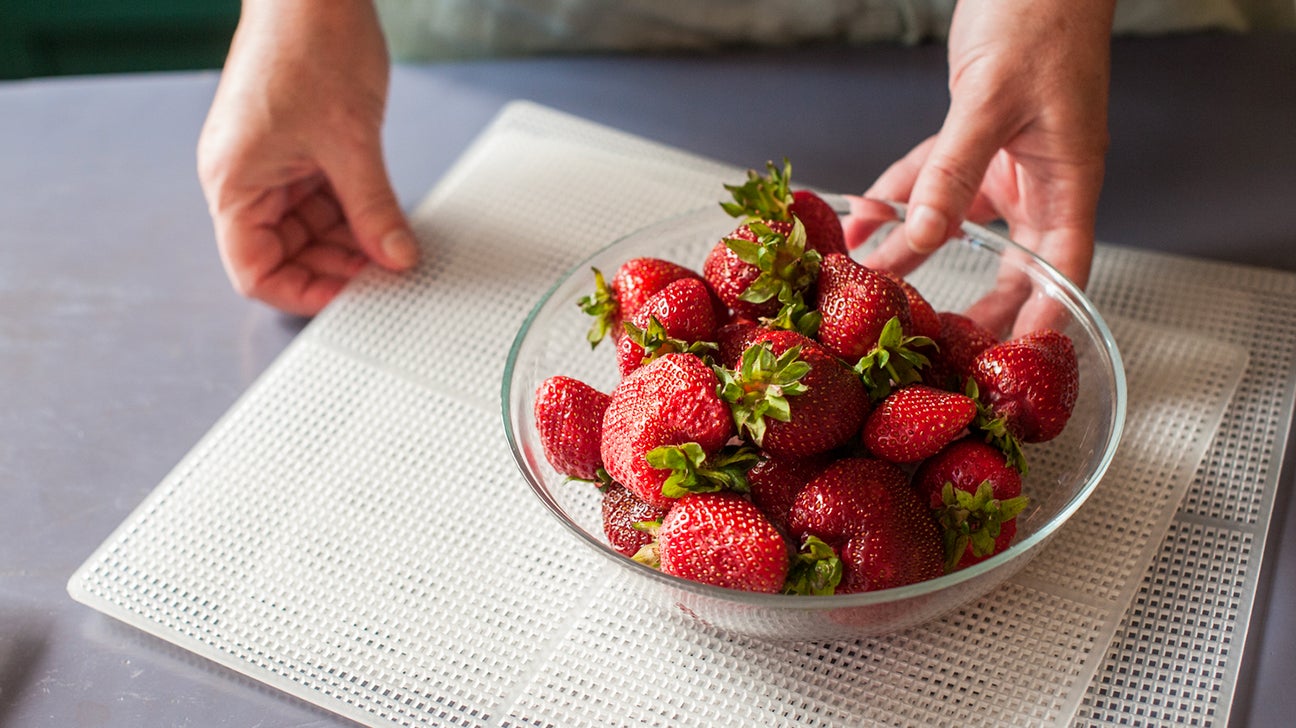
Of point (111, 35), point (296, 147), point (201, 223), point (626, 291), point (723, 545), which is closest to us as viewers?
point (723, 545)

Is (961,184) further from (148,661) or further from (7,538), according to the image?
(7,538)

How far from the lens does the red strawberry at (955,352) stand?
92 centimetres

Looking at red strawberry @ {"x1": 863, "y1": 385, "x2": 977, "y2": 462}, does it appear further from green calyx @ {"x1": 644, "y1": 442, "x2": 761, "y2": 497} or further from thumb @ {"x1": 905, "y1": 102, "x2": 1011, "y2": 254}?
thumb @ {"x1": 905, "y1": 102, "x2": 1011, "y2": 254}

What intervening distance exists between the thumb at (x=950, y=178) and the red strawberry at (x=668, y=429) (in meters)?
0.30

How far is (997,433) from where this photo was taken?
0.85 m

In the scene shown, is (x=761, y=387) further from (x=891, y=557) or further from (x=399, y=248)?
(x=399, y=248)

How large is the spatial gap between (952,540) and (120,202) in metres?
1.06

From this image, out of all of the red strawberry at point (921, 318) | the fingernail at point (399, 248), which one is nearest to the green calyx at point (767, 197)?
the red strawberry at point (921, 318)

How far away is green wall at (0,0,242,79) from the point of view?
2.66m

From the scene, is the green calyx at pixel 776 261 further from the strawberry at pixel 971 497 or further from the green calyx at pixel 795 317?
the strawberry at pixel 971 497

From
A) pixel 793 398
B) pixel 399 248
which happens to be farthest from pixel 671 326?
pixel 399 248

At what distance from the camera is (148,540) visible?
40.3 inches

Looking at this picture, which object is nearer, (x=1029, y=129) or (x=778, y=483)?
(x=778, y=483)

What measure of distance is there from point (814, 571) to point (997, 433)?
0.57 ft
